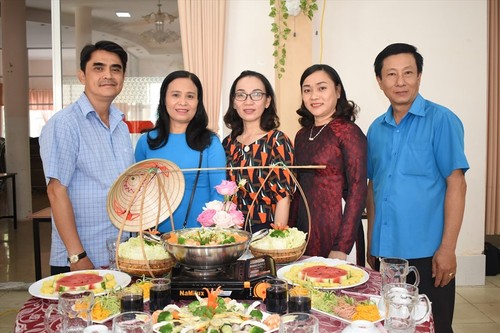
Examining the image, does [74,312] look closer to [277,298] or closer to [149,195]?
[277,298]

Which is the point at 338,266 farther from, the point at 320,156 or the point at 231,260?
the point at 320,156

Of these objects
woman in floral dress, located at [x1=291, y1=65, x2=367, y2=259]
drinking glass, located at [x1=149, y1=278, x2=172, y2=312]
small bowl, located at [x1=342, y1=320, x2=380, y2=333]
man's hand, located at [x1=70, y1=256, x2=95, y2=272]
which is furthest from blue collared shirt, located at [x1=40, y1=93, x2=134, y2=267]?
small bowl, located at [x1=342, y1=320, x2=380, y2=333]

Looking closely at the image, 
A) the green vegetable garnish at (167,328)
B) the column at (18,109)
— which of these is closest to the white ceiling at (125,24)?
the column at (18,109)

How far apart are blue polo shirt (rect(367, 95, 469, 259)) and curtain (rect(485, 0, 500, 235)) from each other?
331cm

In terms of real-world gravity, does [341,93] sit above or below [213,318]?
above

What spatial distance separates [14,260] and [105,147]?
3.98 meters

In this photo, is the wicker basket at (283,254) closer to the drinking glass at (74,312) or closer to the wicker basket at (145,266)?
the wicker basket at (145,266)

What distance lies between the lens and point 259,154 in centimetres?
255

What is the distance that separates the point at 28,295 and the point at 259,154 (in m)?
3.10

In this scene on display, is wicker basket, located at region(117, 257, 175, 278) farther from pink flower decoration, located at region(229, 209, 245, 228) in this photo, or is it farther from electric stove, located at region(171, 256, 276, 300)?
pink flower decoration, located at region(229, 209, 245, 228)

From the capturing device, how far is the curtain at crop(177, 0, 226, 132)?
447cm

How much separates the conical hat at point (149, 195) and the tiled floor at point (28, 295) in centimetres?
216

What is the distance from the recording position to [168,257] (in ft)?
6.23

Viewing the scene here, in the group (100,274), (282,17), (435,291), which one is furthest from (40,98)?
(435,291)
